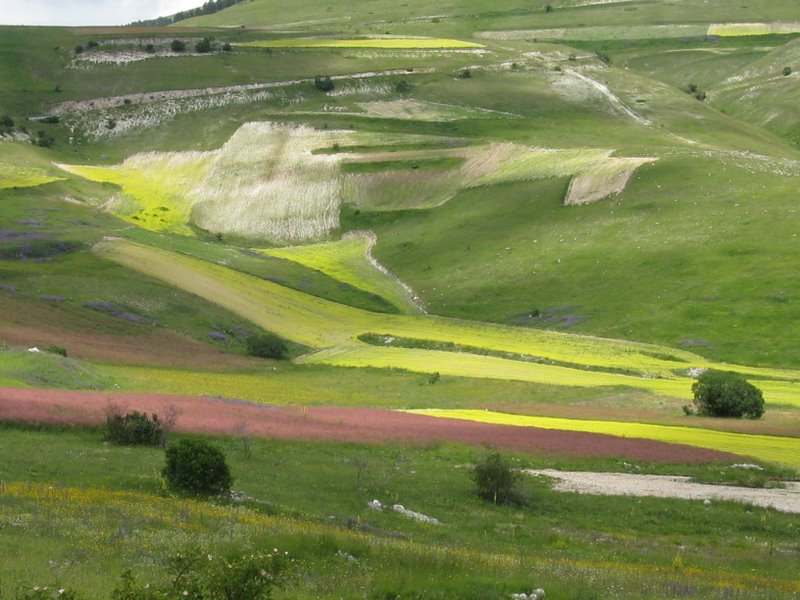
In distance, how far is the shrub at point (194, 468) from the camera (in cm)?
2733

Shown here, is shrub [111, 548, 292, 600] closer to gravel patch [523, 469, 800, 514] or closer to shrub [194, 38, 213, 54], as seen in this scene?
gravel patch [523, 469, 800, 514]

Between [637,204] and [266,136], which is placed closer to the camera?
[637,204]

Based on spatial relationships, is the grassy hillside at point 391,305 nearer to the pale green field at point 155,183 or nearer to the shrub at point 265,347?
the pale green field at point 155,183

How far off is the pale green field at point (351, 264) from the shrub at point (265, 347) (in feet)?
95.5

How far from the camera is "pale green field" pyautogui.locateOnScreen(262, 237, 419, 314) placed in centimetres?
10831

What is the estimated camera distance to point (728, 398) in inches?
2159

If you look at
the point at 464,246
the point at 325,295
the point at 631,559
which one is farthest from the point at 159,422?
the point at 464,246

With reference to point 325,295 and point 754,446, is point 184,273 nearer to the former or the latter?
point 325,295

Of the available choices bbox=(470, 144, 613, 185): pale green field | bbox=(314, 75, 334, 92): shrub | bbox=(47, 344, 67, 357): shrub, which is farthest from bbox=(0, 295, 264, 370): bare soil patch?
bbox=(314, 75, 334, 92): shrub

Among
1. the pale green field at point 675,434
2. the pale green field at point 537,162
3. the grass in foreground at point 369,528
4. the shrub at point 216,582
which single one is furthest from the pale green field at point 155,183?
the shrub at point 216,582

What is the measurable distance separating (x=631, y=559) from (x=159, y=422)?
1853cm

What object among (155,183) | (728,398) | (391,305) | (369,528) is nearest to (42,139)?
(155,183)

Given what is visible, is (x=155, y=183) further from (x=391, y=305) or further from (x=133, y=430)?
(x=133, y=430)

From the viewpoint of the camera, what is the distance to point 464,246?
118625 millimetres
